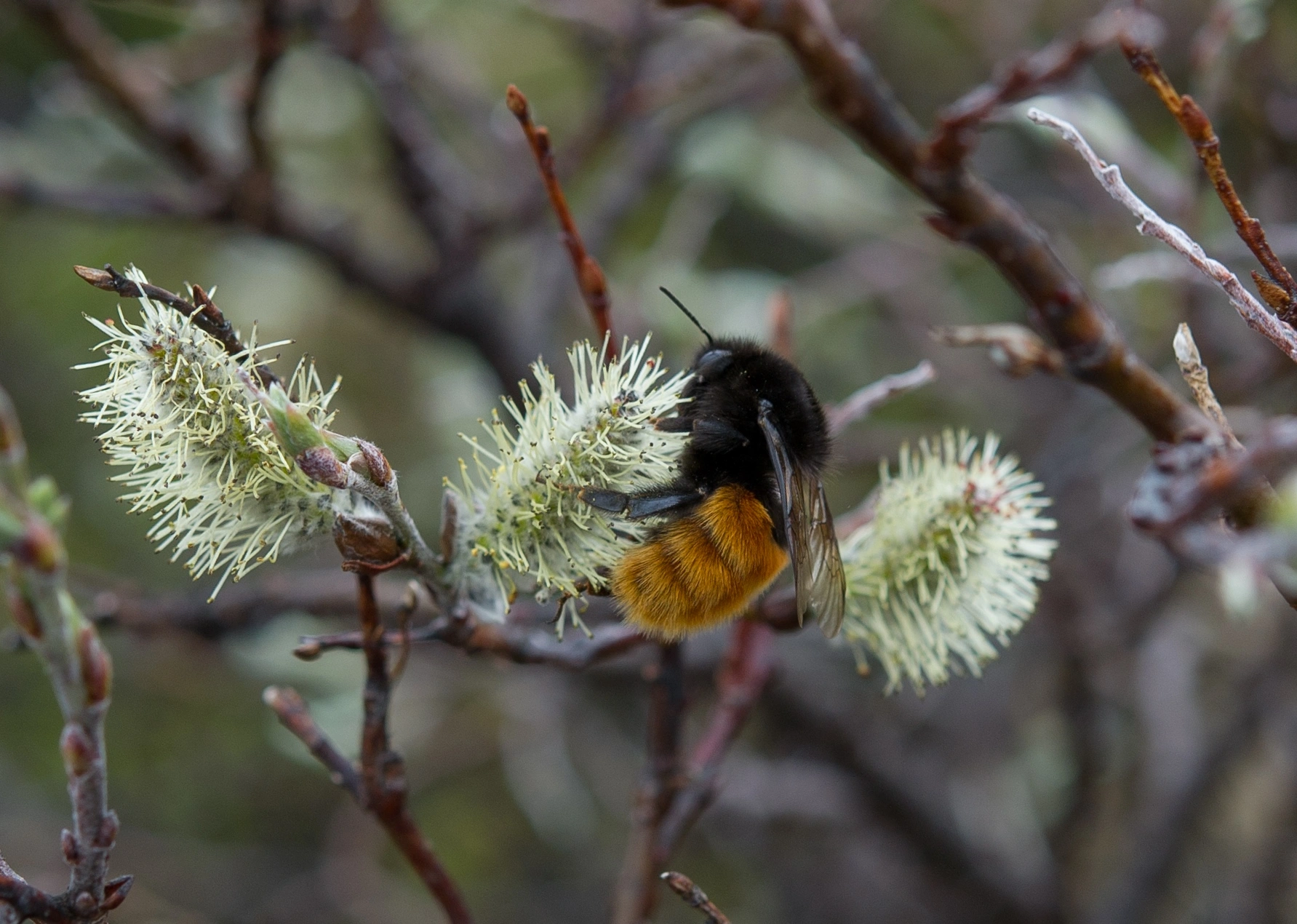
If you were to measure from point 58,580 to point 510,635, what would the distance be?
597mm

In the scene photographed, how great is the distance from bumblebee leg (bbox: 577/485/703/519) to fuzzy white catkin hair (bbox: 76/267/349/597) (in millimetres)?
286

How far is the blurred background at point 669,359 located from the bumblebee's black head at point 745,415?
0.59 metres

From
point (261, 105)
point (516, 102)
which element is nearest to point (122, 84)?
point (261, 105)

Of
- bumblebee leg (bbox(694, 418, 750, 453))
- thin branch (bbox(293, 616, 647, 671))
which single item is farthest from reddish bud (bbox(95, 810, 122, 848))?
bumblebee leg (bbox(694, 418, 750, 453))

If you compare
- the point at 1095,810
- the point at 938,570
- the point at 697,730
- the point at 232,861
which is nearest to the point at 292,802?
the point at 232,861

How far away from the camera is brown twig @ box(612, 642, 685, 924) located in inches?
59.7

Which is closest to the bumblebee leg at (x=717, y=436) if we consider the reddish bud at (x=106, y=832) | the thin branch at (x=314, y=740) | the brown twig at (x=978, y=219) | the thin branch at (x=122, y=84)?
the brown twig at (x=978, y=219)

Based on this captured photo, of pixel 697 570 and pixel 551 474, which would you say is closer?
pixel 551 474

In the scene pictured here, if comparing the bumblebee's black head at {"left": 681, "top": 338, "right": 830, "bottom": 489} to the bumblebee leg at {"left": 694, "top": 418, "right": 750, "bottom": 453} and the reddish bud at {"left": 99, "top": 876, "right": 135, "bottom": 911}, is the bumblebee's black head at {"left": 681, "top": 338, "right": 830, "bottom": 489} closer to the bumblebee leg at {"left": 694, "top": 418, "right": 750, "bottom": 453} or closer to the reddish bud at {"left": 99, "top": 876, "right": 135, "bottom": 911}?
the bumblebee leg at {"left": 694, "top": 418, "right": 750, "bottom": 453}

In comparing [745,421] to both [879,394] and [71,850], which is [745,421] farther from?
[71,850]

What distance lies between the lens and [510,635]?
52.5 inches

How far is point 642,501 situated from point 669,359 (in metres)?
1.43

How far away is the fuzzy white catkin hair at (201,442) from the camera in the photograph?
1.08 meters

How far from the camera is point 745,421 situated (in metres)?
1.45
